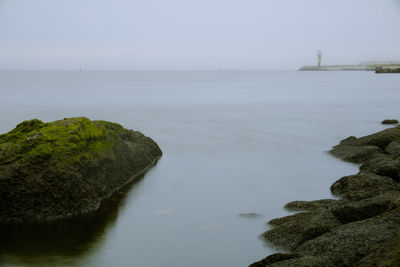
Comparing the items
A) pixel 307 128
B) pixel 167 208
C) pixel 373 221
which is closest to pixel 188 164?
pixel 167 208

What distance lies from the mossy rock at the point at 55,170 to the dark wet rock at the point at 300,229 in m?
2.87

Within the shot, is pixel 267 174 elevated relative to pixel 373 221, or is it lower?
lower

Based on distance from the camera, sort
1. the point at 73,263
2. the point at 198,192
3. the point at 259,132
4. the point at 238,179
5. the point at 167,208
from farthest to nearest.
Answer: the point at 259,132, the point at 238,179, the point at 198,192, the point at 167,208, the point at 73,263

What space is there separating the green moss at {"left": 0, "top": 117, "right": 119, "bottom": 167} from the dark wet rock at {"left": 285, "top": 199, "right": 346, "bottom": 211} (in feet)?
10.9

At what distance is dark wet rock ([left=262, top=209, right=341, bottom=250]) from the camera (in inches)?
187

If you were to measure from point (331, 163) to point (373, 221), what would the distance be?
5.85 metres

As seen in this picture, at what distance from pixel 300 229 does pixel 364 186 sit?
2151 millimetres

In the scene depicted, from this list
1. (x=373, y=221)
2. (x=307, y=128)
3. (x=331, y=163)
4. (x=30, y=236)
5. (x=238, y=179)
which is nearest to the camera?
(x=373, y=221)

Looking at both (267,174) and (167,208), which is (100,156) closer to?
(167,208)

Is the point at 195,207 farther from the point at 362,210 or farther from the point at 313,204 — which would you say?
the point at 362,210

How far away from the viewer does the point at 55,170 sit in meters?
6.07

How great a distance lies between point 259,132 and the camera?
16.8 m

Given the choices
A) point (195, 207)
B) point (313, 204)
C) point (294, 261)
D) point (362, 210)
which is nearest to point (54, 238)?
point (195, 207)

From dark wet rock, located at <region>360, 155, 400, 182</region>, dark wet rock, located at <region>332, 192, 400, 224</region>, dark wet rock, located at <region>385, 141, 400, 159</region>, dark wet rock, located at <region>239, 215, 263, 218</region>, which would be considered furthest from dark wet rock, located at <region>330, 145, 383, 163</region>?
dark wet rock, located at <region>332, 192, 400, 224</region>
